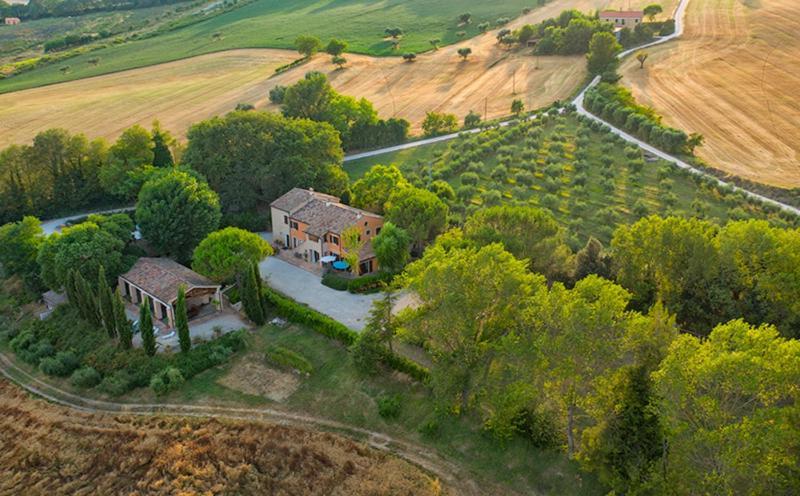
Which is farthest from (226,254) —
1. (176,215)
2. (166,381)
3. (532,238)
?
(532,238)

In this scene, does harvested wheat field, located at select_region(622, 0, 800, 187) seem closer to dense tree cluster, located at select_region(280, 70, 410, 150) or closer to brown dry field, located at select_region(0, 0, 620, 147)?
brown dry field, located at select_region(0, 0, 620, 147)

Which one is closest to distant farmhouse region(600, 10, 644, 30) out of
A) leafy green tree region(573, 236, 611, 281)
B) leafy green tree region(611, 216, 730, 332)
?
leafy green tree region(573, 236, 611, 281)

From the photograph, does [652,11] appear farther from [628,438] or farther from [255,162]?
[628,438]

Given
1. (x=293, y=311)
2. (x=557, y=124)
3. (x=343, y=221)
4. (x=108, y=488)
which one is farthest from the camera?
(x=557, y=124)

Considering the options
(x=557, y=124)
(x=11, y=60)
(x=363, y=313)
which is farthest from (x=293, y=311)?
(x=11, y=60)

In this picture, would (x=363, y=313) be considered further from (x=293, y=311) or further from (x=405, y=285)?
(x=405, y=285)

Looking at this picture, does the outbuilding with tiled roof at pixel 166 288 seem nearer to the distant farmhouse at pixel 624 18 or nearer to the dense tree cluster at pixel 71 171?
the dense tree cluster at pixel 71 171
